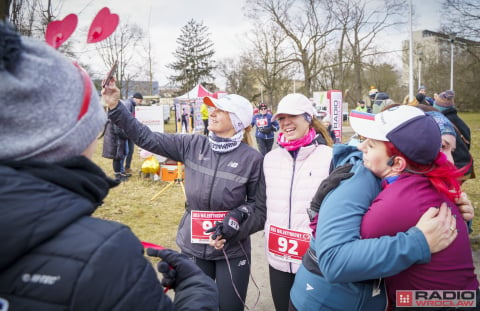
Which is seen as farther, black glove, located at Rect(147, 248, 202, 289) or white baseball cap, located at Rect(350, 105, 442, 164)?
white baseball cap, located at Rect(350, 105, 442, 164)

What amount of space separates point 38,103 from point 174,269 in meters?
0.75

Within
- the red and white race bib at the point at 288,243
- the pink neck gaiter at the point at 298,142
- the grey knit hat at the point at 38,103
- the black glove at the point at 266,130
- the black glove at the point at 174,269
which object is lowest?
the red and white race bib at the point at 288,243

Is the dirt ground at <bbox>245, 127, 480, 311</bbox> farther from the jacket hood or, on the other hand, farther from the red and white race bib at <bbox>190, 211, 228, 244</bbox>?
the jacket hood

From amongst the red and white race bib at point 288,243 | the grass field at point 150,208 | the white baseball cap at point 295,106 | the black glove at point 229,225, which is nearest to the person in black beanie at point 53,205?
the black glove at point 229,225

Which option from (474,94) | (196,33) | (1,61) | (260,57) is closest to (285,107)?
(1,61)

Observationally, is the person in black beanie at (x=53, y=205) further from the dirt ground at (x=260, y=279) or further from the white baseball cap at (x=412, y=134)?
the dirt ground at (x=260, y=279)

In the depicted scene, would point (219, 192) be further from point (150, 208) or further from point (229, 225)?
point (150, 208)

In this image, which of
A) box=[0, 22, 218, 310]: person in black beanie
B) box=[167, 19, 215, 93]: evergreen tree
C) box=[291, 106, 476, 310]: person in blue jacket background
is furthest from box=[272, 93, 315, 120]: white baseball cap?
box=[167, 19, 215, 93]: evergreen tree

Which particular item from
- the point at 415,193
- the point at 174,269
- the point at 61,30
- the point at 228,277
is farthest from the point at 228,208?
the point at 61,30

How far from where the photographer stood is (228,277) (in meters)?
2.66

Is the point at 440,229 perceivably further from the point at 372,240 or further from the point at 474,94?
the point at 474,94

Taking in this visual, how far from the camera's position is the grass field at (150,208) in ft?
18.3

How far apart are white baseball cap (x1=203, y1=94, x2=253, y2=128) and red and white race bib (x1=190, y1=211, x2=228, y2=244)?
32.3 inches

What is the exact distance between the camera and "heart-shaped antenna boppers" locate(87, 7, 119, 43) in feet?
5.04
